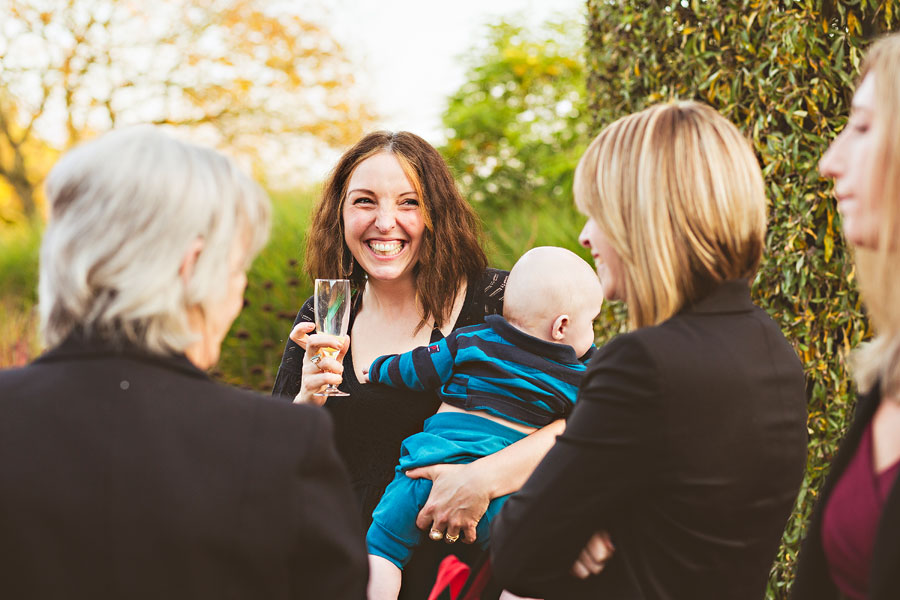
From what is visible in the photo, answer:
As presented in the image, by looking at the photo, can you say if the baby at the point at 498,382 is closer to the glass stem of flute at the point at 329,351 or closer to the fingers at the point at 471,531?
the fingers at the point at 471,531

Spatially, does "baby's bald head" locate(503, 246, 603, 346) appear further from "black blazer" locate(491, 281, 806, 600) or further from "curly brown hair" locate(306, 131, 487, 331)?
"black blazer" locate(491, 281, 806, 600)

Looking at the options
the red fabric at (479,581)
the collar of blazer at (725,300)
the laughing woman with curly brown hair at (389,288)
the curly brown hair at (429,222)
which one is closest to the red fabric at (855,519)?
the collar of blazer at (725,300)

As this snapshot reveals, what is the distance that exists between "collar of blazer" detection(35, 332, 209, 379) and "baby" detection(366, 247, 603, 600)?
4.20 feet

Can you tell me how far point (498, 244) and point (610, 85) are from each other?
227 cm

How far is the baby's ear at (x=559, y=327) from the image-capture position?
2699 mm

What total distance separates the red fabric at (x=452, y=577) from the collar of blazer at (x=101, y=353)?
1047 millimetres

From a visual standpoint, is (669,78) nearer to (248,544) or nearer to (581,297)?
(581,297)

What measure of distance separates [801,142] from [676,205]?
2031 millimetres

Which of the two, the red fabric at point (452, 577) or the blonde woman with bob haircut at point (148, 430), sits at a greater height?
the blonde woman with bob haircut at point (148, 430)

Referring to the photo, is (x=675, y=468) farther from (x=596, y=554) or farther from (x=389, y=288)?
(x=389, y=288)

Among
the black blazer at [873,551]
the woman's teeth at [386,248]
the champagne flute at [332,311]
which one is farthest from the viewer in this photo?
the woman's teeth at [386,248]

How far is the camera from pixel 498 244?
6590 millimetres

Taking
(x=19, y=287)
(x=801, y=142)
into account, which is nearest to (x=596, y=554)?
(x=801, y=142)

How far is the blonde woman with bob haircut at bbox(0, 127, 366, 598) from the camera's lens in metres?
1.46
